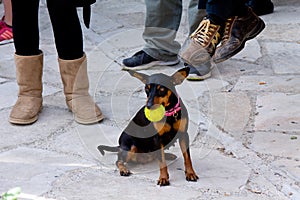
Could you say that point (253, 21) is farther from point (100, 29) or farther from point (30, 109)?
point (100, 29)

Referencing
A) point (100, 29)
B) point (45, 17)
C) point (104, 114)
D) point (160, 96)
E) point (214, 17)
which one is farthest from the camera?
point (45, 17)

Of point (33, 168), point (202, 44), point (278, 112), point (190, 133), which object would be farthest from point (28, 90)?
point (278, 112)

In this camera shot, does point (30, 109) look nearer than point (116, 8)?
Yes

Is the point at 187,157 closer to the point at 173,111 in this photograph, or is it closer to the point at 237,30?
the point at 173,111

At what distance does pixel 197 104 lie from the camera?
2891 mm

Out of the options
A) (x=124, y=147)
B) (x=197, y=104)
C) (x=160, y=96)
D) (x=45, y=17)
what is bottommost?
(x=45, y=17)

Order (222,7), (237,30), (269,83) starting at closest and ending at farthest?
(222,7) < (237,30) < (269,83)

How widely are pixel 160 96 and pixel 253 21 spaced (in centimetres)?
76

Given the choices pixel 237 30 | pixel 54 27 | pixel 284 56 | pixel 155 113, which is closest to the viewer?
pixel 155 113

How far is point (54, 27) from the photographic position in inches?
104

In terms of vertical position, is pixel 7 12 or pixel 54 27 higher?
pixel 54 27

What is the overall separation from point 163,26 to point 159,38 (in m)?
0.07

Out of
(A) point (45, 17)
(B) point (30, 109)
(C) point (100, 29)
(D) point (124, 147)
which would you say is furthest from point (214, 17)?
(A) point (45, 17)

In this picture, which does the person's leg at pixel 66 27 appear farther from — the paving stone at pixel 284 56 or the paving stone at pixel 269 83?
the paving stone at pixel 284 56
